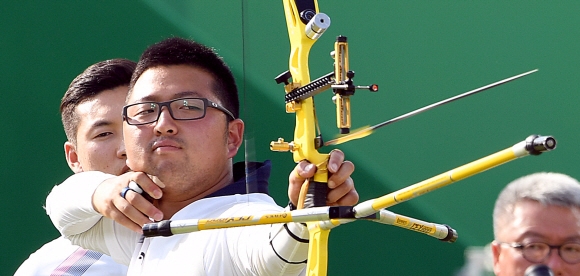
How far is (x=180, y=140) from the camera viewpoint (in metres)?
2.06

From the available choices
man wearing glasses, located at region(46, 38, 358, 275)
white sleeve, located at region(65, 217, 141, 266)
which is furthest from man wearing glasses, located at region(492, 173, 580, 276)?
white sleeve, located at region(65, 217, 141, 266)

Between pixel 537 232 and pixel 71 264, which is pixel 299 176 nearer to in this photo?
pixel 537 232

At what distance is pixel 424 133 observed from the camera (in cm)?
275

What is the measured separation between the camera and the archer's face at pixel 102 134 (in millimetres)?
2658

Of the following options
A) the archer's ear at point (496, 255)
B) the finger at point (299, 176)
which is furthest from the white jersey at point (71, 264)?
the archer's ear at point (496, 255)

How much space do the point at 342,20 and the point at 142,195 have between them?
0.94 m

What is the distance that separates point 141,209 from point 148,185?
0.06 metres

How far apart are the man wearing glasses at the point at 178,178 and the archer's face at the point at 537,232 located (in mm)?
446

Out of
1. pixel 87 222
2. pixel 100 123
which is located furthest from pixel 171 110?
pixel 100 123

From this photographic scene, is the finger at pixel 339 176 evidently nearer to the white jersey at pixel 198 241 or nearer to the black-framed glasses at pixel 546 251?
the white jersey at pixel 198 241

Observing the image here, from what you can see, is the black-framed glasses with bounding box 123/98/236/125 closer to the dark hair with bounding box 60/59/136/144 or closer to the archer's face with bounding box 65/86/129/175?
the archer's face with bounding box 65/86/129/175

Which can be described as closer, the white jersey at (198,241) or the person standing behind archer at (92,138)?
the white jersey at (198,241)

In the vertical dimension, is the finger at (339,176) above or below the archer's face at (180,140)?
below

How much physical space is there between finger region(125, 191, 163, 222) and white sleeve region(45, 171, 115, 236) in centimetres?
20
